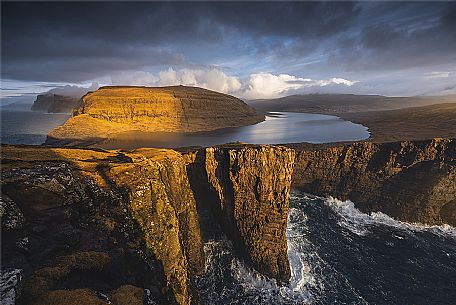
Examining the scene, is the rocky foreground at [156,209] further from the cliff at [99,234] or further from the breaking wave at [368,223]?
the breaking wave at [368,223]

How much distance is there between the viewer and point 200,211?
1766 inches

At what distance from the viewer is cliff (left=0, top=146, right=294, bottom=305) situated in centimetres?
1403

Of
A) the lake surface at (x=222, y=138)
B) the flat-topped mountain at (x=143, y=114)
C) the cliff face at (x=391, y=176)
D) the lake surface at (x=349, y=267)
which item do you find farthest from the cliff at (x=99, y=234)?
the flat-topped mountain at (x=143, y=114)

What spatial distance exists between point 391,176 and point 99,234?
207 ft

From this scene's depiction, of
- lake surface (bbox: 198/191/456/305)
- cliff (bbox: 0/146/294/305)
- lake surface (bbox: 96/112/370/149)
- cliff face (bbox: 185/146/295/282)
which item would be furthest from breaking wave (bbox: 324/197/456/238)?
lake surface (bbox: 96/112/370/149)

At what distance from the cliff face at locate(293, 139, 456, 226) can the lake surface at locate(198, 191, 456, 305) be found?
4537 millimetres

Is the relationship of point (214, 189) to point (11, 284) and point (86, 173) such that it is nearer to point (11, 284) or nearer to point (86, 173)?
point (86, 173)

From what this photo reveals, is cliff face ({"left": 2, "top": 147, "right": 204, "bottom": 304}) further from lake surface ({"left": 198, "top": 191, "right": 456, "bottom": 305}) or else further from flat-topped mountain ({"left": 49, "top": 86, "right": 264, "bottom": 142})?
flat-topped mountain ({"left": 49, "top": 86, "right": 264, "bottom": 142})

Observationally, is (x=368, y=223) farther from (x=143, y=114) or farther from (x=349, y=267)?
(x=143, y=114)

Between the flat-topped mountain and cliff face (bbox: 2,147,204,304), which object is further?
the flat-topped mountain

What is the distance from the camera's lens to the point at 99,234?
1938 centimetres

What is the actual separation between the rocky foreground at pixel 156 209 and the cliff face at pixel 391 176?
23cm

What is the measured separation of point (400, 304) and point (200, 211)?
1235 inches

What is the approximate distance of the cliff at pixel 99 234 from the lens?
14.0m
